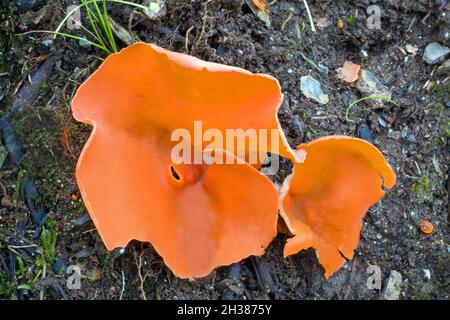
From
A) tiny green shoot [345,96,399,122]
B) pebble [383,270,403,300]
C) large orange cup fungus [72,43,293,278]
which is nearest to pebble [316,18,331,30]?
tiny green shoot [345,96,399,122]

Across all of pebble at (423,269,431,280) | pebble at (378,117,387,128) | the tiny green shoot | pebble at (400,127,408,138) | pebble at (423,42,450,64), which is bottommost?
pebble at (423,269,431,280)

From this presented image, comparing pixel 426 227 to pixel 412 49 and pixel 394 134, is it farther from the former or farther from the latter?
pixel 412 49

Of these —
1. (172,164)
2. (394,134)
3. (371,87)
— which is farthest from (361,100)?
(172,164)

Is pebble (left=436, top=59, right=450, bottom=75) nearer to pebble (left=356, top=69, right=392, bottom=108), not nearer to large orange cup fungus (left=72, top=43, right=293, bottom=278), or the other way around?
pebble (left=356, top=69, right=392, bottom=108)

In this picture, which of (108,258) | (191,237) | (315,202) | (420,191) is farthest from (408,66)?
(108,258)
